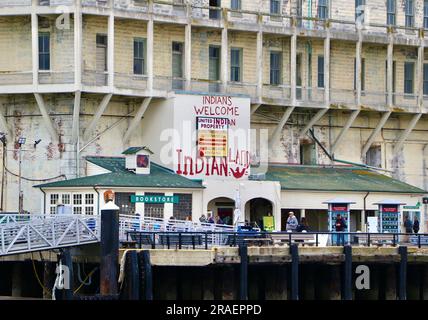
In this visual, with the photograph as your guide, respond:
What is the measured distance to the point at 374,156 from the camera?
8219cm

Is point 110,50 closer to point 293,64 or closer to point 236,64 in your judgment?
point 236,64

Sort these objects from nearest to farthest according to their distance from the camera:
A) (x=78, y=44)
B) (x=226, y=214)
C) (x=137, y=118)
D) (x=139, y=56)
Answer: (x=78, y=44) → (x=137, y=118) → (x=139, y=56) → (x=226, y=214)

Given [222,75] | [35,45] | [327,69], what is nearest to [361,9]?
[327,69]

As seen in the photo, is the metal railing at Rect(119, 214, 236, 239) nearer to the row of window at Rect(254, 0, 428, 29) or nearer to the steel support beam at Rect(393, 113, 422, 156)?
the row of window at Rect(254, 0, 428, 29)

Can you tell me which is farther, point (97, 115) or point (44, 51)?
point (44, 51)

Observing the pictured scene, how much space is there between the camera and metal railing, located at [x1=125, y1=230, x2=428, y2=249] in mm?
58531

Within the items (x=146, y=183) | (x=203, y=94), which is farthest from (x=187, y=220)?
(x=203, y=94)

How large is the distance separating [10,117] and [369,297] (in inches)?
763

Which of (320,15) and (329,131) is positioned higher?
(320,15)

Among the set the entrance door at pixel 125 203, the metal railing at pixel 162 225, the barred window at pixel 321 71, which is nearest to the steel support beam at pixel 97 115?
the entrance door at pixel 125 203

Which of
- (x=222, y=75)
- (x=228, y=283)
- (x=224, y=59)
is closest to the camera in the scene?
(x=228, y=283)

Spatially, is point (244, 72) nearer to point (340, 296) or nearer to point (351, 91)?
point (351, 91)

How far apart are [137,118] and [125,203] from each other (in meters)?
5.46

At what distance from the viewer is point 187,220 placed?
68250 mm
